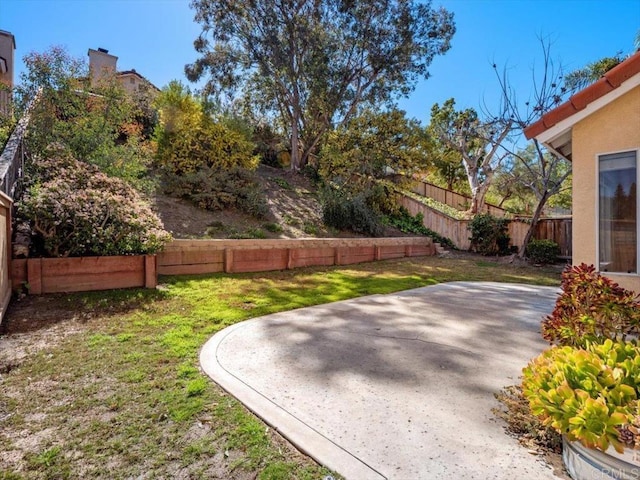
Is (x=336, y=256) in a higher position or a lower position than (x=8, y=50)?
lower

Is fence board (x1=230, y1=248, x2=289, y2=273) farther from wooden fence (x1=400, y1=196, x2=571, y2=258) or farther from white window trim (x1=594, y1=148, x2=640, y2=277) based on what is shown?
wooden fence (x1=400, y1=196, x2=571, y2=258)

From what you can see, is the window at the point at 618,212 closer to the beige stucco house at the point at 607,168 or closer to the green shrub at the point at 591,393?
the beige stucco house at the point at 607,168

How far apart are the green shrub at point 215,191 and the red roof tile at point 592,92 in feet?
23.4

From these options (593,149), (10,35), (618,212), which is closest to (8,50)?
(10,35)

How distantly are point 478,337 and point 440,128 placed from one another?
15476 millimetres

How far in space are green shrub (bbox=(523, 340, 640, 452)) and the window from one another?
6.86 feet

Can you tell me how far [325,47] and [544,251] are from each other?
35.4 ft

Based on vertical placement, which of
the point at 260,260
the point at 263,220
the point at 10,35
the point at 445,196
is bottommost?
the point at 260,260

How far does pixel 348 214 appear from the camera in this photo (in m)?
10.8

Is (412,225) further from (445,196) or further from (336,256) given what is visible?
(445,196)

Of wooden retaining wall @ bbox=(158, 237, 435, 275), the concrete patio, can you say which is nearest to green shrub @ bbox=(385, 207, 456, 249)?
wooden retaining wall @ bbox=(158, 237, 435, 275)

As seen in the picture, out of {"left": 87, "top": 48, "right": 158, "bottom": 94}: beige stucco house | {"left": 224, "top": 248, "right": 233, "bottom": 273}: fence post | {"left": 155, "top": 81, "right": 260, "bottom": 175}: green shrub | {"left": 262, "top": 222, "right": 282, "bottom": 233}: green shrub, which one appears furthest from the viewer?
{"left": 87, "top": 48, "right": 158, "bottom": 94}: beige stucco house

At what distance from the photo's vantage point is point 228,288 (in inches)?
233

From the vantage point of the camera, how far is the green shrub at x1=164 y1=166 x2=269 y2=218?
9.21 meters
